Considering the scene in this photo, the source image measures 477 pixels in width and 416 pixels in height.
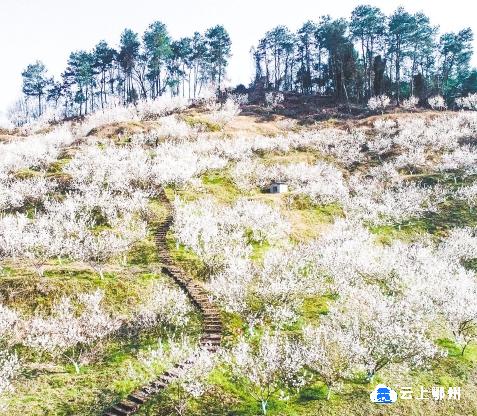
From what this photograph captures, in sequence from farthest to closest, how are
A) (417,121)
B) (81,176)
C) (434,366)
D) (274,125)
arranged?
(274,125) < (417,121) < (81,176) < (434,366)

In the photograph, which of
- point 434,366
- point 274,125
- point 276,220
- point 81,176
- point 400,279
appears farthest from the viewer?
point 274,125

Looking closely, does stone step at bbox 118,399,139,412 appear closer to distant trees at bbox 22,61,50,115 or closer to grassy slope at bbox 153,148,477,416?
grassy slope at bbox 153,148,477,416

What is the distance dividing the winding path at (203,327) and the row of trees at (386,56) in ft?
232

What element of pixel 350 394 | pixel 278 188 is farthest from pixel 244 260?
pixel 278 188

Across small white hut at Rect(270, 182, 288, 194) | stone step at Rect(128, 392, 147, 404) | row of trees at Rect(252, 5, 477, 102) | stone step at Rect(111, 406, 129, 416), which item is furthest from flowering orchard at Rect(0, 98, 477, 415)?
row of trees at Rect(252, 5, 477, 102)

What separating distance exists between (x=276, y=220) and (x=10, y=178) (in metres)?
34.6

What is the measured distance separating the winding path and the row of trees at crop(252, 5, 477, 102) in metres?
70.6

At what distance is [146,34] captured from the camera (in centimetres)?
10500

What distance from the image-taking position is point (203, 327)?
1150 inches

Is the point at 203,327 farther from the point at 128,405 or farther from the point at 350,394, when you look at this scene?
the point at 350,394

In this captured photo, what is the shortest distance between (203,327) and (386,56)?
9639cm

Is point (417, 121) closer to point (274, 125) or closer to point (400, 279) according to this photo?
point (274, 125)

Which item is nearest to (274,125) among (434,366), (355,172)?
(355,172)

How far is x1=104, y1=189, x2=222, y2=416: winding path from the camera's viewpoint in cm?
2217
